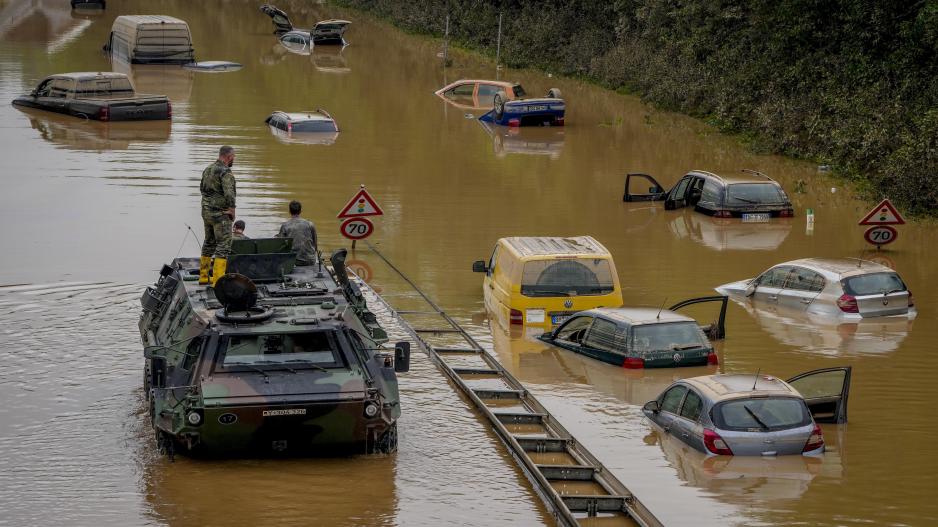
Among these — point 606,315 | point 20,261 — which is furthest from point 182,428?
point 20,261

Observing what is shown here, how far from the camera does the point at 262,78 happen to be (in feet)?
212

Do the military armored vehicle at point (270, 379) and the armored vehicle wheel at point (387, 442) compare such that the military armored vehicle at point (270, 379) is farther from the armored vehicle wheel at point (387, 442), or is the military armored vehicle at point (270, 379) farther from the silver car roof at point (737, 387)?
the silver car roof at point (737, 387)

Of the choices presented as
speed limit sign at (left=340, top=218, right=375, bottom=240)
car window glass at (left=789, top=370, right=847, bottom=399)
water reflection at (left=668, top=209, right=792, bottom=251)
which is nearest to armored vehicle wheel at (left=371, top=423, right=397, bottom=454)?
car window glass at (left=789, top=370, right=847, bottom=399)

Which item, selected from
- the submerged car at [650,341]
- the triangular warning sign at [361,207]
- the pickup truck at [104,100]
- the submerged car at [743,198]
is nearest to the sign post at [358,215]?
the triangular warning sign at [361,207]

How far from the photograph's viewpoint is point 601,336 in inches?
863

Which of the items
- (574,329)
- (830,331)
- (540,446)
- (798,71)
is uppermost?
(798,71)

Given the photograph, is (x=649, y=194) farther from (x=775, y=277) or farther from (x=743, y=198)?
(x=775, y=277)

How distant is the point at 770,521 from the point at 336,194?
22697 millimetres

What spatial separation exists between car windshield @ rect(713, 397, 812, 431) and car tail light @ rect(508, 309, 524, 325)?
284 inches

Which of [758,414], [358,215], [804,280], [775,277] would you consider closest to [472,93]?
[358,215]

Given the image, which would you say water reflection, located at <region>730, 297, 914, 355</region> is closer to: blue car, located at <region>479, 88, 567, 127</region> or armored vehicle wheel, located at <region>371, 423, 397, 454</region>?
armored vehicle wheel, located at <region>371, 423, 397, 454</region>

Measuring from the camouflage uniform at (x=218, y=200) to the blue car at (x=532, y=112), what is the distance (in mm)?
29746

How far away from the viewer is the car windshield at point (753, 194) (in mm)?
34469

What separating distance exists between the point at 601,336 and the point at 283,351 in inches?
265
